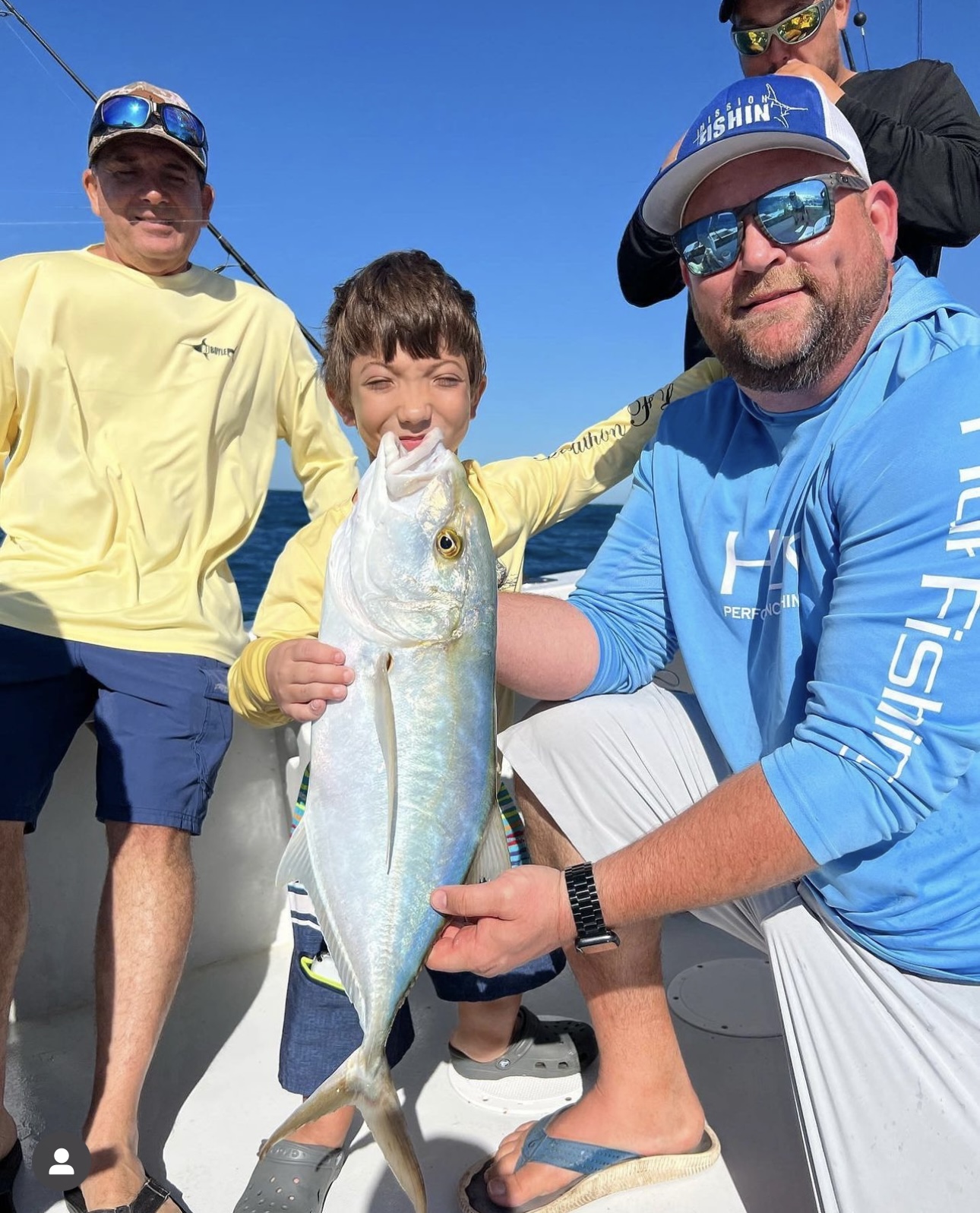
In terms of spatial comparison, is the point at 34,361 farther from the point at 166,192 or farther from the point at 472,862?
the point at 472,862

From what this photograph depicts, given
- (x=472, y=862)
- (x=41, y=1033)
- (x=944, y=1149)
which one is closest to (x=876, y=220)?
(x=472, y=862)

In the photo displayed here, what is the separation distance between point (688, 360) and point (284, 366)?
1.39m

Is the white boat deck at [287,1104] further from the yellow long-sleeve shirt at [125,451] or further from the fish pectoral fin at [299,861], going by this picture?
the yellow long-sleeve shirt at [125,451]

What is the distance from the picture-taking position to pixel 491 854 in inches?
71.9

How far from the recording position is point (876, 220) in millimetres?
2111

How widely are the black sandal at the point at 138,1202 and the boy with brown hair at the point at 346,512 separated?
179mm

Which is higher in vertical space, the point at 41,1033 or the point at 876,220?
the point at 876,220

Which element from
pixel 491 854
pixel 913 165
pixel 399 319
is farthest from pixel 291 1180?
pixel 913 165

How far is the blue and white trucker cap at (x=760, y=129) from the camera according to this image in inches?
78.1

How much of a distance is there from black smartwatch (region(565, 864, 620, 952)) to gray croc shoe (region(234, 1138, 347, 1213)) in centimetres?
90

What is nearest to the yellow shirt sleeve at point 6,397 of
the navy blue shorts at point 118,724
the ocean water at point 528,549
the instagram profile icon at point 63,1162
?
the navy blue shorts at point 118,724

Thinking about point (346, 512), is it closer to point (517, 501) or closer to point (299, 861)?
point (517, 501)

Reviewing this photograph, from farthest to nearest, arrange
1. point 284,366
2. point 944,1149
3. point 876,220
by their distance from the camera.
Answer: point 284,366 → point 876,220 → point 944,1149

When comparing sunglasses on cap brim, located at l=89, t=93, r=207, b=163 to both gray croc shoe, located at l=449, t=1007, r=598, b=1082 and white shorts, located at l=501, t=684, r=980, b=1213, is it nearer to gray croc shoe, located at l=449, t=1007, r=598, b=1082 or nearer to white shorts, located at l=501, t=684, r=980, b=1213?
white shorts, located at l=501, t=684, r=980, b=1213
